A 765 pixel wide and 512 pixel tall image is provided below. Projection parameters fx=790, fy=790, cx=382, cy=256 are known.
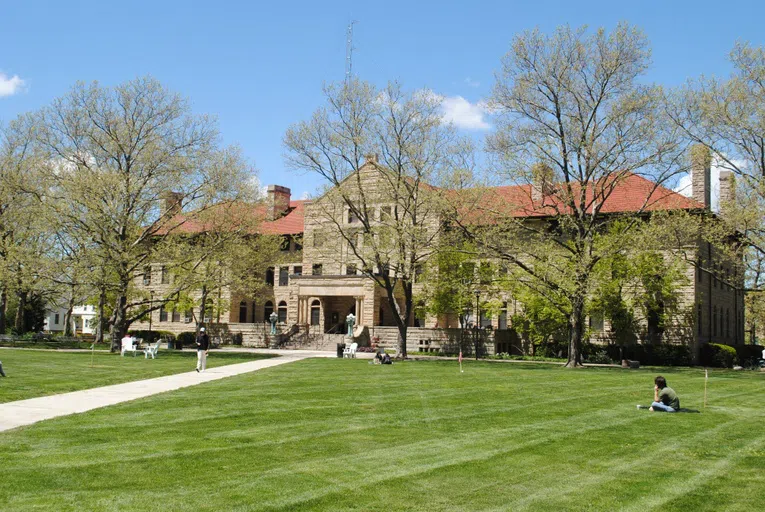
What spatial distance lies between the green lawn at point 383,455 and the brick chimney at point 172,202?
78.4ft

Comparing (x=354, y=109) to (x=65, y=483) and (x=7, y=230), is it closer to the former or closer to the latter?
(x=7, y=230)

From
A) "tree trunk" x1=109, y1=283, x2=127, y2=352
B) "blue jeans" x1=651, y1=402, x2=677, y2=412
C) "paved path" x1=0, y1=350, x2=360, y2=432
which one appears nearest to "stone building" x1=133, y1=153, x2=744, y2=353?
"tree trunk" x1=109, y1=283, x2=127, y2=352

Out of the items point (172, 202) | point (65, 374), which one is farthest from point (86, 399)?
point (172, 202)

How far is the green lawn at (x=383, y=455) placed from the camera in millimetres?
8914

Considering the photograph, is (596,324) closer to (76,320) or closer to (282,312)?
(282,312)

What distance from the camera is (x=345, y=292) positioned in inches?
2255

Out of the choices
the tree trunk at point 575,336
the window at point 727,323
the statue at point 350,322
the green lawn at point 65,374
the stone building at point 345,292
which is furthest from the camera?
the window at point 727,323

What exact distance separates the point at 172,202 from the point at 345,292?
675 inches

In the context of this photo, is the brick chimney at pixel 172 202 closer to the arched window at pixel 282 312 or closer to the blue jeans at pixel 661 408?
the arched window at pixel 282 312

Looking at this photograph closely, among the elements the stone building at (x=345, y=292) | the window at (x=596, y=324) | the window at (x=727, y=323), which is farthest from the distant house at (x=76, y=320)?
the window at (x=727, y=323)

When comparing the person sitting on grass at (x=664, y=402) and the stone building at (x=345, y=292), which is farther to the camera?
the stone building at (x=345, y=292)

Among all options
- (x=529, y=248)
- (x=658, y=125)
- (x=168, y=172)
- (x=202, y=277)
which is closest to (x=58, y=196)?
(x=168, y=172)

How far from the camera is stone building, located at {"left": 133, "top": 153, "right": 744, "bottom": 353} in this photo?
46881 mm

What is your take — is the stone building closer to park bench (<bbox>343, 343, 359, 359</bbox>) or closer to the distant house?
park bench (<bbox>343, 343, 359, 359</bbox>)
